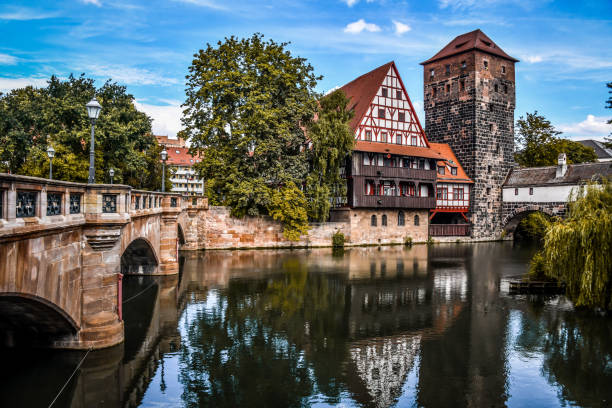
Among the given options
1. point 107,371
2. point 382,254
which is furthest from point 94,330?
point 382,254

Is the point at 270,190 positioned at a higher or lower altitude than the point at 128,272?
higher

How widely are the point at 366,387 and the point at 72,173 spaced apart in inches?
1032

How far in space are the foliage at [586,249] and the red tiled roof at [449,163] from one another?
2766cm

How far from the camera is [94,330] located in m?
10.7

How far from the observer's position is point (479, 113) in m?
45.8

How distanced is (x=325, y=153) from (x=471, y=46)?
21.1 metres

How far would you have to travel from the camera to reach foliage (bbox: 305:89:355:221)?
3481cm

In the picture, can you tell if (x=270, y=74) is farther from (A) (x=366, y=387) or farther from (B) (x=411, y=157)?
(A) (x=366, y=387)

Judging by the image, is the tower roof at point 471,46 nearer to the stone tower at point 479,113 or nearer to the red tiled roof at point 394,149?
the stone tower at point 479,113

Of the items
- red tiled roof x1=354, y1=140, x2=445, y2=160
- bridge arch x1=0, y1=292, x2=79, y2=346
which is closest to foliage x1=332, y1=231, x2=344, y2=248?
red tiled roof x1=354, y1=140, x2=445, y2=160

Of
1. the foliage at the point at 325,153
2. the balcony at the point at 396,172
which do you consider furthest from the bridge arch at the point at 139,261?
the balcony at the point at 396,172

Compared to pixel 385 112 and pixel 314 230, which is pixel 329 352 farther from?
pixel 385 112

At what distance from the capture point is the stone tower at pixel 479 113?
45.9m

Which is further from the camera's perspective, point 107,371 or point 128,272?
point 128,272
